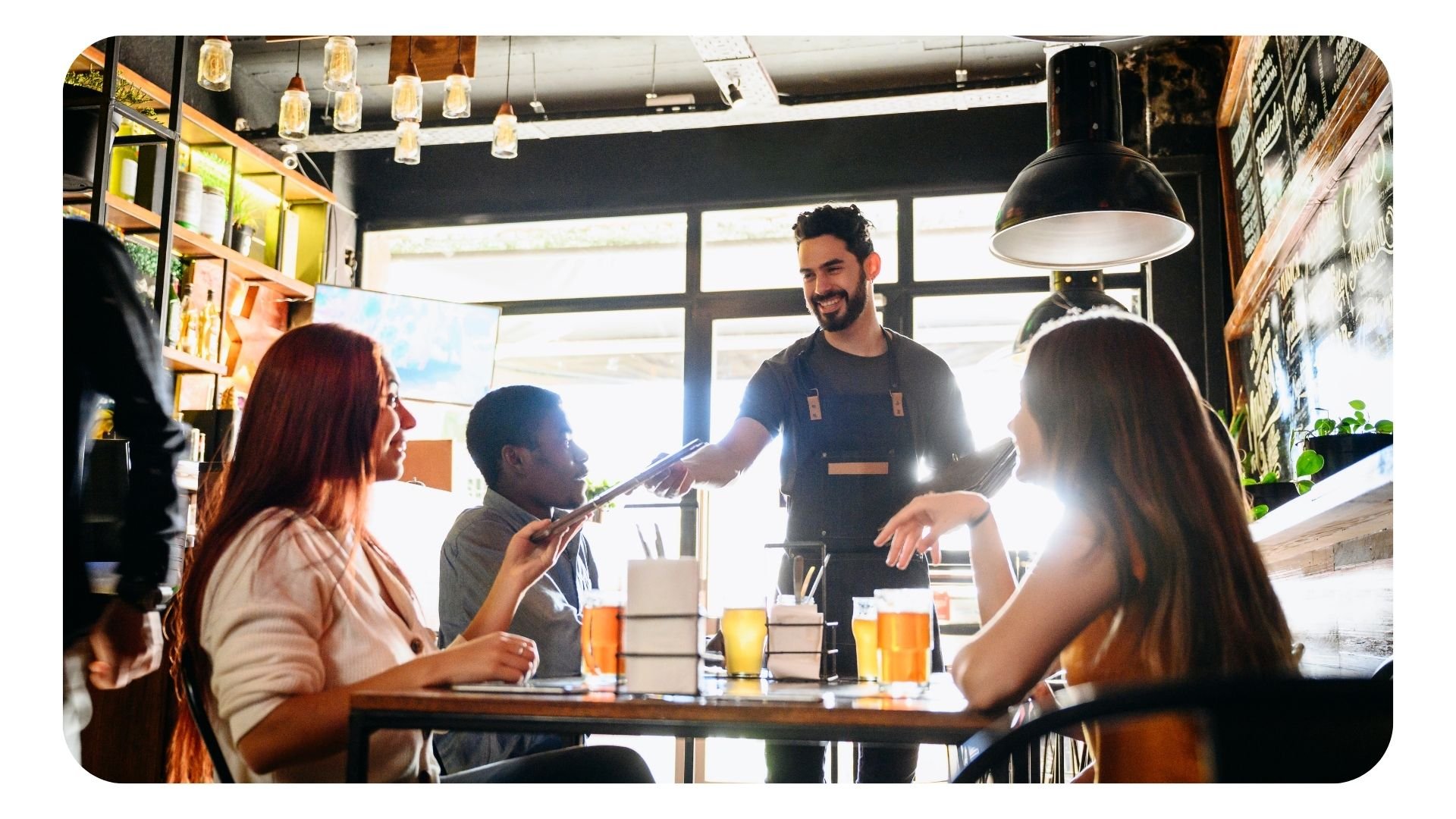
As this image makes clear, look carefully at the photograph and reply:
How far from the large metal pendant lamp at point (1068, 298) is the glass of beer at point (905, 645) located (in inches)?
88.7

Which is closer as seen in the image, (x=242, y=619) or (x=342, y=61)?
(x=242, y=619)

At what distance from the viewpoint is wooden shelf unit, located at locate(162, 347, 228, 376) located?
421cm

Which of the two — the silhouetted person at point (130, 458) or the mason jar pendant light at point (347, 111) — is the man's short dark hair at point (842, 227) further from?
the mason jar pendant light at point (347, 111)

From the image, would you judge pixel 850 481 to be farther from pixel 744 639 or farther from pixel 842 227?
pixel 744 639

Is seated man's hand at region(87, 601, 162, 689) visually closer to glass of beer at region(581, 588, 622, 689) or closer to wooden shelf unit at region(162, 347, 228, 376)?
glass of beer at region(581, 588, 622, 689)

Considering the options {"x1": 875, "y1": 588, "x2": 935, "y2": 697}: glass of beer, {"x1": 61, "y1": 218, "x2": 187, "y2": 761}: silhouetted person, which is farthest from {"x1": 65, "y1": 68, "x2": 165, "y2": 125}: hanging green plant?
{"x1": 875, "y1": 588, "x2": 935, "y2": 697}: glass of beer

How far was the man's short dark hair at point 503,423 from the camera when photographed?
2.29m

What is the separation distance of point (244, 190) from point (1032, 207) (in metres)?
4.01

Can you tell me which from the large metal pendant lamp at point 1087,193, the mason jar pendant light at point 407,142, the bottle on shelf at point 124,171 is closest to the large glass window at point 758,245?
the mason jar pendant light at point 407,142
